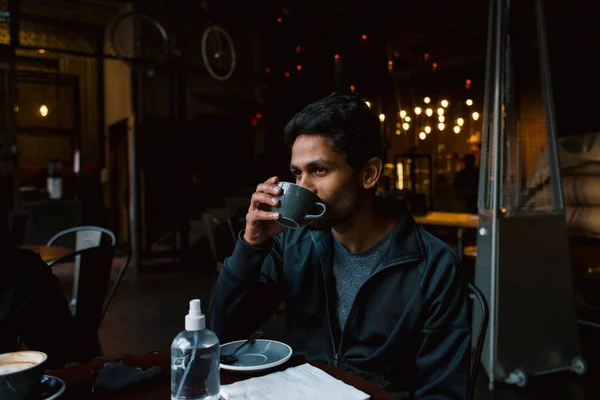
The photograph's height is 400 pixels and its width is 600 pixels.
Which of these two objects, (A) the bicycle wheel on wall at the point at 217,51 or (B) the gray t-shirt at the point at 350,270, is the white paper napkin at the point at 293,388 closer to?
(B) the gray t-shirt at the point at 350,270

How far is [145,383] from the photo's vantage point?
3.27 ft

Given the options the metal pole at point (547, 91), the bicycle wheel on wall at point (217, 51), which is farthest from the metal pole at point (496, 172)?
the bicycle wheel on wall at point (217, 51)

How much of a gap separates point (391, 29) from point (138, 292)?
4800 millimetres

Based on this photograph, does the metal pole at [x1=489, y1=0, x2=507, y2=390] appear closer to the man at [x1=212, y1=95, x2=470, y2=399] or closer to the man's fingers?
the man at [x1=212, y1=95, x2=470, y2=399]

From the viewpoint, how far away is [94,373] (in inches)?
41.4

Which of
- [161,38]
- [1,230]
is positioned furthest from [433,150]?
[1,230]

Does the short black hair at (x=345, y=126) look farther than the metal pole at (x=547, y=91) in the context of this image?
No

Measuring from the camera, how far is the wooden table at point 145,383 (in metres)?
0.95

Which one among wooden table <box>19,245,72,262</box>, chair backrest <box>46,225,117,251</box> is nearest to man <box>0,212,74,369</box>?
wooden table <box>19,245,72,262</box>

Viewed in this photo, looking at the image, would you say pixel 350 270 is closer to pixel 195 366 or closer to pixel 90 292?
pixel 195 366

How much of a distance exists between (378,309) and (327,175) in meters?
0.39

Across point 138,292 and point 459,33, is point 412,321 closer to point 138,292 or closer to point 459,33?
point 138,292

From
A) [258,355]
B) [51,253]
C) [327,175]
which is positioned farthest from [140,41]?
[258,355]

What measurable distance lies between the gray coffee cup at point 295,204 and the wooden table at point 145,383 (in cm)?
33
